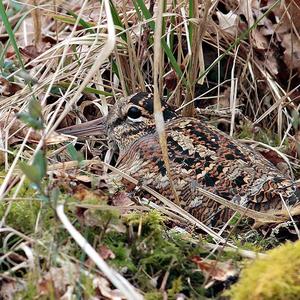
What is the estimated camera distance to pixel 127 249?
133 inches

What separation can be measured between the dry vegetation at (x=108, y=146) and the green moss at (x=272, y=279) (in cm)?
1

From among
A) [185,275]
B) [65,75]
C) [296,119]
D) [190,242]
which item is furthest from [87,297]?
[65,75]

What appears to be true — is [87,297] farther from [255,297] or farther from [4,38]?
[4,38]

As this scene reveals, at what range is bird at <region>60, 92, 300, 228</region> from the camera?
13.3 ft

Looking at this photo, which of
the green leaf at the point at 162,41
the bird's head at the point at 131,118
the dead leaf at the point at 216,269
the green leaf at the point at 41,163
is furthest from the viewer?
the bird's head at the point at 131,118

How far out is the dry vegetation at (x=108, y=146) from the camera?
3146 mm

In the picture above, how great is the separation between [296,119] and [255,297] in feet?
2.61

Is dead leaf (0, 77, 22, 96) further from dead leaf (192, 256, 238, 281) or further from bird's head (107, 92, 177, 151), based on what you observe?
dead leaf (192, 256, 238, 281)

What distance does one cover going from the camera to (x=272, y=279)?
295 cm

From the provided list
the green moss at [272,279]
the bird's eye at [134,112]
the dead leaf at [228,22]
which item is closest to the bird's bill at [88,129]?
the bird's eye at [134,112]

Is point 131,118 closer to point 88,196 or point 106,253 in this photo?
point 88,196

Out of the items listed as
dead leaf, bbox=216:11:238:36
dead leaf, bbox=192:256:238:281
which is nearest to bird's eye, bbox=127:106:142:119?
dead leaf, bbox=216:11:238:36

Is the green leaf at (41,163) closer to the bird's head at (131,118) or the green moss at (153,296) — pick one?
the green moss at (153,296)

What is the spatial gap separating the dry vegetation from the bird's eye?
224 millimetres
